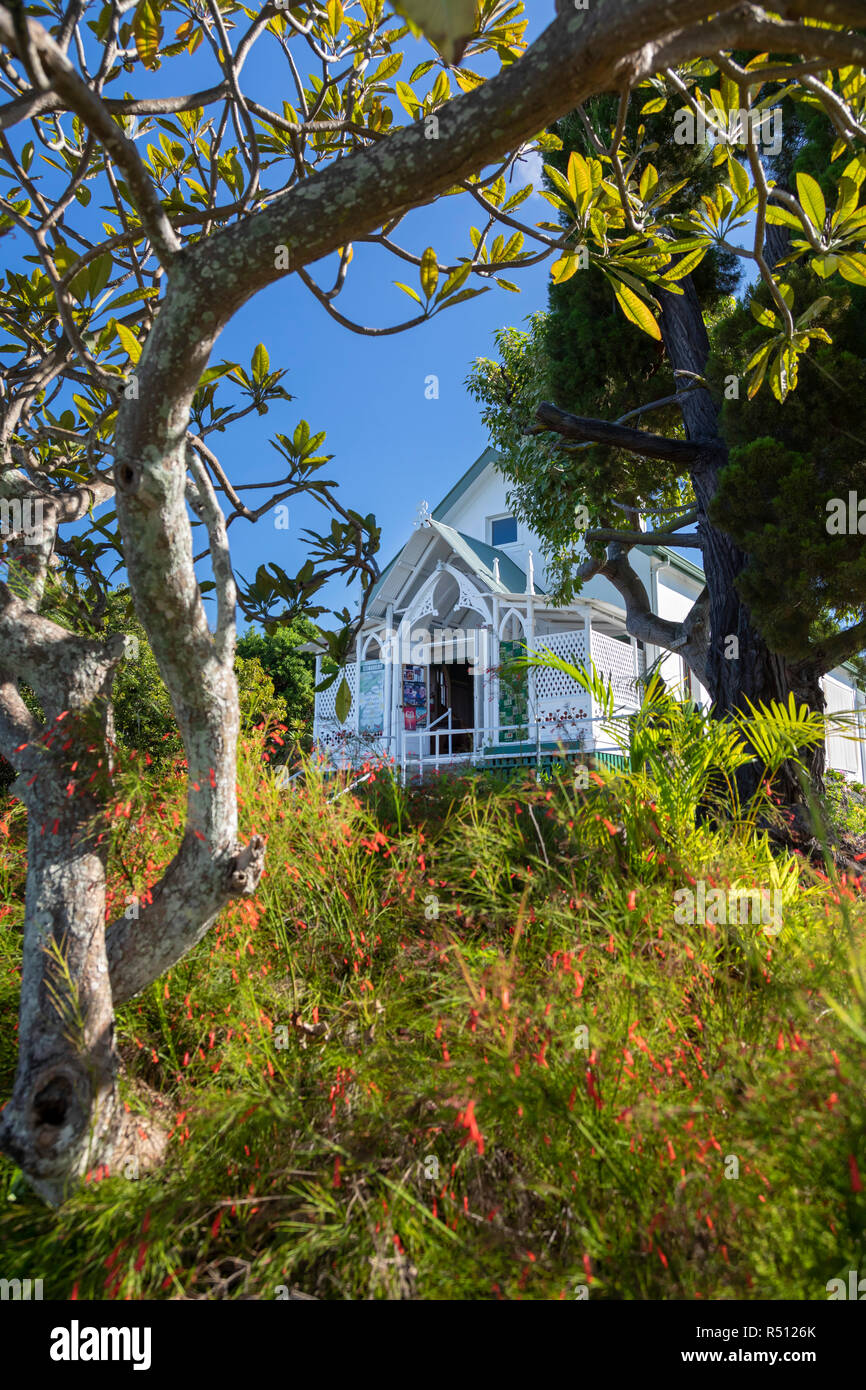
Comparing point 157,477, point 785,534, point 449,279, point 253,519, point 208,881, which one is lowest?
point 208,881

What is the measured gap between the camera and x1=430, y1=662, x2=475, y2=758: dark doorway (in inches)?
664

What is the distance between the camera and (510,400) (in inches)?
508

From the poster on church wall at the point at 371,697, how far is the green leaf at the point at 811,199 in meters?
13.1

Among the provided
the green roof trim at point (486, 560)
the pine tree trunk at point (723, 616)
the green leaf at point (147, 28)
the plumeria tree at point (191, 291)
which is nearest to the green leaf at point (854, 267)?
the plumeria tree at point (191, 291)

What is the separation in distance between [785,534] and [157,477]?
5.95m

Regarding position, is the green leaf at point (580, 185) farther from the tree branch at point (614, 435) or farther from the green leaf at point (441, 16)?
the tree branch at point (614, 435)

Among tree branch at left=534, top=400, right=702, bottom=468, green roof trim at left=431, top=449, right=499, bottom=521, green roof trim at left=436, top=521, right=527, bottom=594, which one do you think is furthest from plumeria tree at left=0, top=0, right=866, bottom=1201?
green roof trim at left=431, top=449, right=499, bottom=521

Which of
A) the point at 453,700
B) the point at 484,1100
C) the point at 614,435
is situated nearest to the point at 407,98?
the point at 484,1100

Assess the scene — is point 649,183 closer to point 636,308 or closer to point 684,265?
point 684,265

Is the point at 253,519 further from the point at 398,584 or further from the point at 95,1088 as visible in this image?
the point at 398,584

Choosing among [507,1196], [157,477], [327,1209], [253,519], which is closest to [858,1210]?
[507,1196]

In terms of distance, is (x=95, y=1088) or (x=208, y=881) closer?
(x=95, y=1088)

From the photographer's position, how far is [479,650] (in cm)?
1533

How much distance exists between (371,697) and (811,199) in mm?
13827
